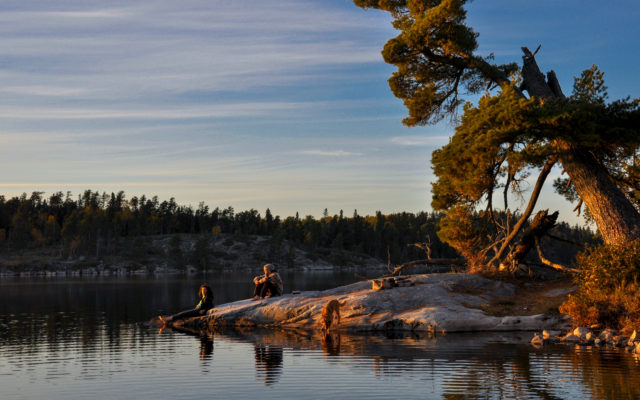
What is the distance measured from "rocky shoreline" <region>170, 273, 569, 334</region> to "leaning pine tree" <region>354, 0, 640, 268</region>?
3.38m

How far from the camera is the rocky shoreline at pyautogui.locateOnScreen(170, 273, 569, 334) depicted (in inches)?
1016

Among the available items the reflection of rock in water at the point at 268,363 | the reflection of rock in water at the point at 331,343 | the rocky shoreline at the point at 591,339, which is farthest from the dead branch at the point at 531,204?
the reflection of rock in water at the point at 268,363

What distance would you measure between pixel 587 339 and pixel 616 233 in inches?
296

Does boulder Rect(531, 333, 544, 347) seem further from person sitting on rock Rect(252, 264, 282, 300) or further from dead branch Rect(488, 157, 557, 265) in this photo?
person sitting on rock Rect(252, 264, 282, 300)

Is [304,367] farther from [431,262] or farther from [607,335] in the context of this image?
[431,262]

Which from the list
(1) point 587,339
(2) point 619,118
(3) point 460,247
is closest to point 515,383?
(1) point 587,339

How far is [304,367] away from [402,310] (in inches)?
437

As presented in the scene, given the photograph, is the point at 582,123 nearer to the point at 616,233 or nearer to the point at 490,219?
the point at 616,233

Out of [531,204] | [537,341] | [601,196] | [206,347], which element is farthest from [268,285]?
[601,196]

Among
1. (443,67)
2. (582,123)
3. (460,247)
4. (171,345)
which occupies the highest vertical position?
(443,67)

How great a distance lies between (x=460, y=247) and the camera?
34.2 metres

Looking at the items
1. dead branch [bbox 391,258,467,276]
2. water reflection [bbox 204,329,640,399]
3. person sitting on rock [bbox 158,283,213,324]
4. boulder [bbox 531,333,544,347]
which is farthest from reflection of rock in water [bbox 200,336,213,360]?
dead branch [bbox 391,258,467,276]

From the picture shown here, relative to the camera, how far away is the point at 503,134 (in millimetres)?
25844

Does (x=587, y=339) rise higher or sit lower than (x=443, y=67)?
lower
